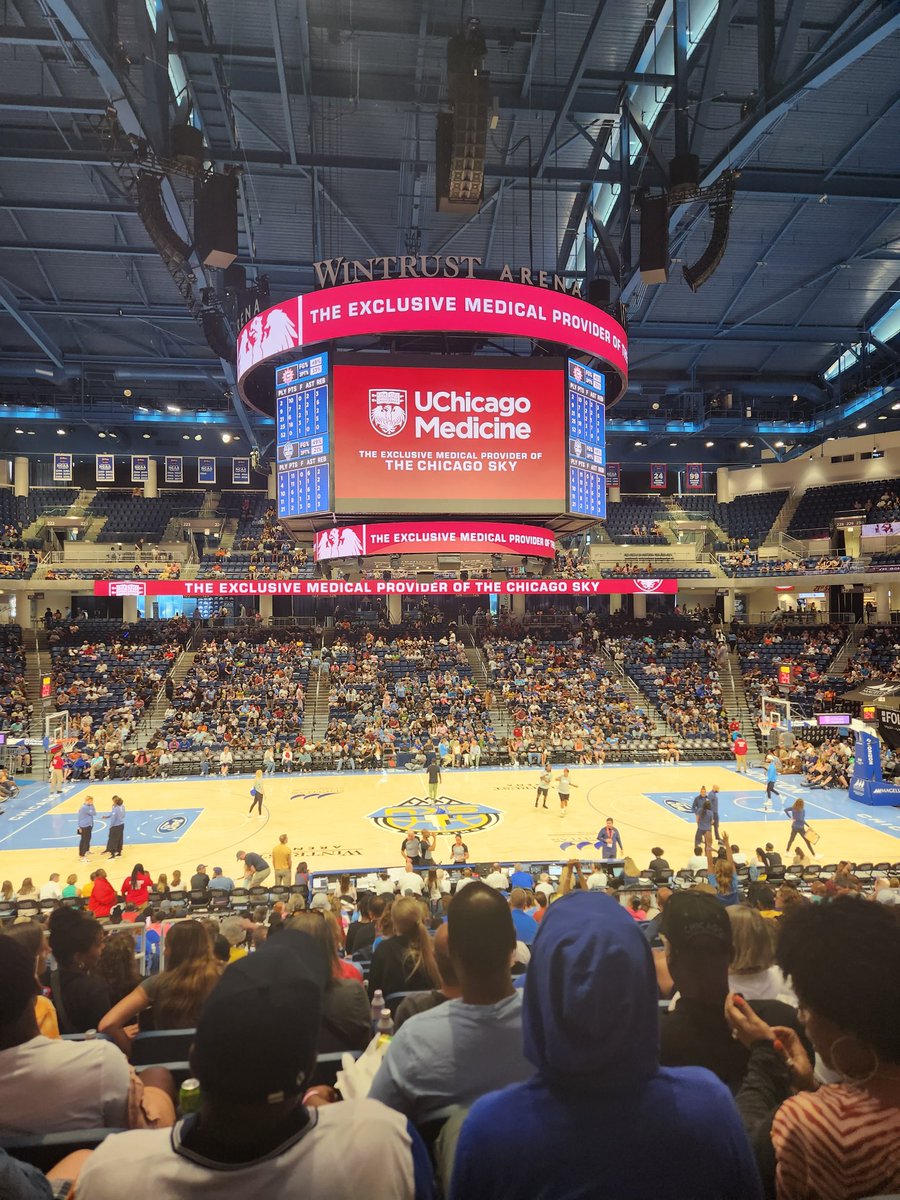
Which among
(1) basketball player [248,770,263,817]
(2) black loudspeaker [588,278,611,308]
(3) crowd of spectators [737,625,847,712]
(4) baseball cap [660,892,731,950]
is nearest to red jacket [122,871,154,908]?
(1) basketball player [248,770,263,817]

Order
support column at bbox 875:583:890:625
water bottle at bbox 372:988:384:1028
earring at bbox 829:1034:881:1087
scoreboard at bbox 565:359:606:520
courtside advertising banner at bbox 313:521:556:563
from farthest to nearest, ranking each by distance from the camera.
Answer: support column at bbox 875:583:890:625 → courtside advertising banner at bbox 313:521:556:563 → scoreboard at bbox 565:359:606:520 → water bottle at bbox 372:988:384:1028 → earring at bbox 829:1034:881:1087

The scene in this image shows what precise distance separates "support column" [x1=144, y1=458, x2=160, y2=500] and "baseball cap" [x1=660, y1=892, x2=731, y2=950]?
133 feet

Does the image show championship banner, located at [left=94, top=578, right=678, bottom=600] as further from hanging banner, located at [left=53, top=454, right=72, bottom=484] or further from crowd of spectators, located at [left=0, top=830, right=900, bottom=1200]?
crowd of spectators, located at [left=0, top=830, right=900, bottom=1200]

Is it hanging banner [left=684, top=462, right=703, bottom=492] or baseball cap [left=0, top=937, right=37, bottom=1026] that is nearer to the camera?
baseball cap [left=0, top=937, right=37, bottom=1026]

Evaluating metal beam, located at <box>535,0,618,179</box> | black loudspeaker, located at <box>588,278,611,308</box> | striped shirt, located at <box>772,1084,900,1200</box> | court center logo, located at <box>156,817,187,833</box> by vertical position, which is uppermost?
metal beam, located at <box>535,0,618,179</box>

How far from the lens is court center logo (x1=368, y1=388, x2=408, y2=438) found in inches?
489

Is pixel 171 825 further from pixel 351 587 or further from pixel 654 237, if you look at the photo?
pixel 654 237

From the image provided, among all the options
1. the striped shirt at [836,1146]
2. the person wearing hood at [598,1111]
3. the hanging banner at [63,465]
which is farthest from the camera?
the hanging banner at [63,465]

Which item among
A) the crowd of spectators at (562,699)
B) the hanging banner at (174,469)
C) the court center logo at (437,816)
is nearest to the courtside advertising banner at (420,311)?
the court center logo at (437,816)

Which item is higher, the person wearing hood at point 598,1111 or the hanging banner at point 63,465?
the hanging banner at point 63,465

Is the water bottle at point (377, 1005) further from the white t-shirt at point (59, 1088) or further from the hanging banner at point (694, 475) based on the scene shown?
the hanging banner at point (694, 475)

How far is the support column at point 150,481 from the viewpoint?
3862 centimetres

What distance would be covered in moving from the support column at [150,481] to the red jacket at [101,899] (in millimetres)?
32770

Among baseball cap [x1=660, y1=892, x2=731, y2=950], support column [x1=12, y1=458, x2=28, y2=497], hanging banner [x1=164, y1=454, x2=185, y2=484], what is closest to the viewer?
baseball cap [x1=660, y1=892, x2=731, y2=950]
